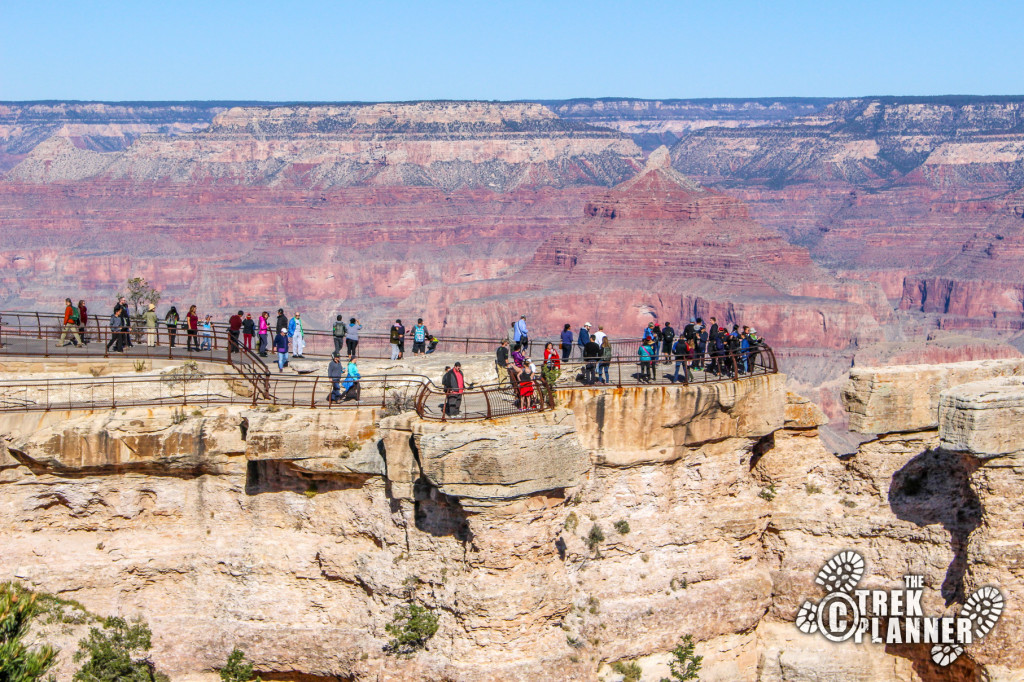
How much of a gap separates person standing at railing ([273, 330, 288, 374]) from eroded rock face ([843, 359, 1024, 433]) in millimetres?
13682

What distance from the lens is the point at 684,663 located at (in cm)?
2767

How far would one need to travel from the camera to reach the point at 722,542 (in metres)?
28.8

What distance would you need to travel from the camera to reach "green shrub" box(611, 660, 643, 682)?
27.1 m

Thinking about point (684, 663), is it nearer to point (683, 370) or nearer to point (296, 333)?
point (683, 370)

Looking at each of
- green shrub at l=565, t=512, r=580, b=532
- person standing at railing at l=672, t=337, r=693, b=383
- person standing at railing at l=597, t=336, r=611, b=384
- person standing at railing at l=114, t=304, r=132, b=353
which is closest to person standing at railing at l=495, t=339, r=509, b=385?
person standing at railing at l=597, t=336, r=611, b=384

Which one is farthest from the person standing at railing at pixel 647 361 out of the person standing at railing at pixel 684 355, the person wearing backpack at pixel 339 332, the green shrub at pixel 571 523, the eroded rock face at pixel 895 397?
the person wearing backpack at pixel 339 332

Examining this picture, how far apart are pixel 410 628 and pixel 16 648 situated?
753 cm

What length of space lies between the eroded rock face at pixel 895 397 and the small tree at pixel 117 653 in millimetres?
16239

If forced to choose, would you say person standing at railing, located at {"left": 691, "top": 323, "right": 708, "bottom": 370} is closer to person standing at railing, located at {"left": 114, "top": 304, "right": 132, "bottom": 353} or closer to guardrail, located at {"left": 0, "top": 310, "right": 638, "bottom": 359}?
guardrail, located at {"left": 0, "top": 310, "right": 638, "bottom": 359}

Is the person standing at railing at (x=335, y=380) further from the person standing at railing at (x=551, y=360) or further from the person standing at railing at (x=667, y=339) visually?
the person standing at railing at (x=667, y=339)

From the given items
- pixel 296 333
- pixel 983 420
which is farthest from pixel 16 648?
pixel 983 420

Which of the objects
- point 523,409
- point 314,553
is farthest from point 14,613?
point 523,409
